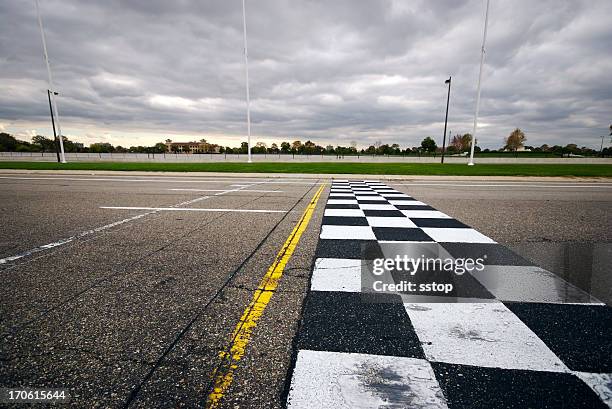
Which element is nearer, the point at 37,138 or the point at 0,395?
the point at 0,395

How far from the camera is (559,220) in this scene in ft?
16.8

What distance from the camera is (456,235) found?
159 inches

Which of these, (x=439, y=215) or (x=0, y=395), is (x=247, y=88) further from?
(x=0, y=395)

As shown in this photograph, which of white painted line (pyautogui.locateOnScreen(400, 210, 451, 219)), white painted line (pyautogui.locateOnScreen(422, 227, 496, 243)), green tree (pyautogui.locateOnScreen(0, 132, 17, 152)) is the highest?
green tree (pyautogui.locateOnScreen(0, 132, 17, 152))

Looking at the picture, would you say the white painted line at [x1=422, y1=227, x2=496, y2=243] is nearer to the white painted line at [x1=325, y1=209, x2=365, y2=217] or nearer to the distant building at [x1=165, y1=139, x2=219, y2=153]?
the white painted line at [x1=325, y1=209, x2=365, y2=217]

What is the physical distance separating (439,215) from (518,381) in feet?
14.1

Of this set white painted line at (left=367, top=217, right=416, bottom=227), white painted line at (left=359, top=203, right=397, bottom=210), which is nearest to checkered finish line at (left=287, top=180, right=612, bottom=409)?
white painted line at (left=367, top=217, right=416, bottom=227)

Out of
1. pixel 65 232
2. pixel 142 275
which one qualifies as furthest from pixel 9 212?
pixel 142 275

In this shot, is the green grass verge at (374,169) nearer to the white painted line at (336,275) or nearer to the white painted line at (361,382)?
the white painted line at (336,275)

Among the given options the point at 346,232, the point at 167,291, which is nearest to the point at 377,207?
the point at 346,232

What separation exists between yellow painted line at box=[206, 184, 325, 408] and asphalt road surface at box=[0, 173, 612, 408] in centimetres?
1

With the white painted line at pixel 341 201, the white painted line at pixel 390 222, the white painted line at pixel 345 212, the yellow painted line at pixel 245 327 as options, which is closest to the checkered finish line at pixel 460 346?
the yellow painted line at pixel 245 327

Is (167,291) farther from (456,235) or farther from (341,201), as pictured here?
(341,201)

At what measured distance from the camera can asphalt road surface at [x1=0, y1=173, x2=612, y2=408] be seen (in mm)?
1471
